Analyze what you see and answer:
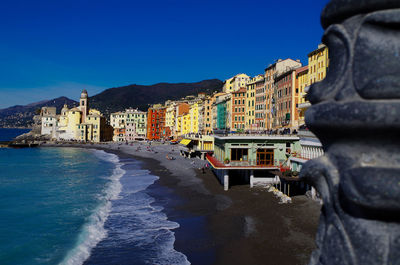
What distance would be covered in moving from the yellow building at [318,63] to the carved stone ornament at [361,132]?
158ft

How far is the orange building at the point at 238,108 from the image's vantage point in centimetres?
8275

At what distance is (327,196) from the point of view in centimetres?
280

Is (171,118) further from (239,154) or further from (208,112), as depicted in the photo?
(239,154)

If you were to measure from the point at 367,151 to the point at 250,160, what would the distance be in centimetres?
3327

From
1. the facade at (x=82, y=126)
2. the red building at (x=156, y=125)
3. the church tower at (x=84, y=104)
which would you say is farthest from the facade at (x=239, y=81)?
the church tower at (x=84, y=104)

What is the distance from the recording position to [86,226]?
83.5 ft

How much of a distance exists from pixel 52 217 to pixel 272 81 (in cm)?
5315

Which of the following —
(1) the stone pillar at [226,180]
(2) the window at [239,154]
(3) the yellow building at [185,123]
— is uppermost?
(3) the yellow building at [185,123]

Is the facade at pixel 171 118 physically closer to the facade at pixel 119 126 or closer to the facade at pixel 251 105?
the facade at pixel 119 126

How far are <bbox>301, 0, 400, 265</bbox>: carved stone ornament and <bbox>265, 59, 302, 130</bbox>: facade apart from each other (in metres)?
65.4

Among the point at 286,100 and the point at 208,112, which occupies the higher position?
the point at 208,112

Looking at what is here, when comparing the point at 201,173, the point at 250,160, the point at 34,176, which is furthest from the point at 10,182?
the point at 250,160

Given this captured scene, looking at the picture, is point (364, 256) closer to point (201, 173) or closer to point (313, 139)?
point (313, 139)

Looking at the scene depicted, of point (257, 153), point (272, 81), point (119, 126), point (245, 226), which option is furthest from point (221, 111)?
point (119, 126)
